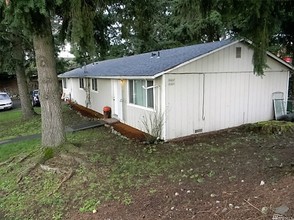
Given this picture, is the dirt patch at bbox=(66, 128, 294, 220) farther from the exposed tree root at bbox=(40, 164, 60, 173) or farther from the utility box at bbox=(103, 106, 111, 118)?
the utility box at bbox=(103, 106, 111, 118)

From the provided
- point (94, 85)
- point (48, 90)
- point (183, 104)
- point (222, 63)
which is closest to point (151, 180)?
point (48, 90)

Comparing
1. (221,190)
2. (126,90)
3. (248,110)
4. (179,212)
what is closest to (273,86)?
Answer: (248,110)

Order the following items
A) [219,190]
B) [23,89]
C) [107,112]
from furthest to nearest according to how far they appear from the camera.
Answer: [23,89] → [107,112] → [219,190]

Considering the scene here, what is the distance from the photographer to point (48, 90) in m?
7.11

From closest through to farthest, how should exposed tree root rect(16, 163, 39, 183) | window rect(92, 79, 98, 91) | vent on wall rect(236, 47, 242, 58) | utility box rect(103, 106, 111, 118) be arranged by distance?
exposed tree root rect(16, 163, 39, 183)
vent on wall rect(236, 47, 242, 58)
utility box rect(103, 106, 111, 118)
window rect(92, 79, 98, 91)

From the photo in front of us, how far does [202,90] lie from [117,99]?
16.1 feet

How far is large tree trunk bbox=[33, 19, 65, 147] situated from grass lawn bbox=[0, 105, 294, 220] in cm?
44

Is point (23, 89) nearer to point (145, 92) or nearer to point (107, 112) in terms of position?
point (107, 112)

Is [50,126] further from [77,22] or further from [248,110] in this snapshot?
[248,110]

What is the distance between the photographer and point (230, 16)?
5.54 meters

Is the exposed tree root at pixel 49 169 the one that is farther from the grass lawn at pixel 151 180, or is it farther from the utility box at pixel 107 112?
the utility box at pixel 107 112

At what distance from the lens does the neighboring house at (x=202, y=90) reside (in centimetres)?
934

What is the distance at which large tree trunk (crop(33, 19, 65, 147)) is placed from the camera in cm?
693

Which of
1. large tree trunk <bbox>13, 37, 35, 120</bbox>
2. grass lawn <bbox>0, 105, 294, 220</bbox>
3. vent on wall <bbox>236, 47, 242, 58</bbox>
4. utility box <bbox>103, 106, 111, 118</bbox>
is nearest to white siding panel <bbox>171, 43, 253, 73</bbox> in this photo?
vent on wall <bbox>236, 47, 242, 58</bbox>
